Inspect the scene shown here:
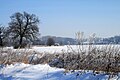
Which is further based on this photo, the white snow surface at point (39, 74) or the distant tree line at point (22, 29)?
the distant tree line at point (22, 29)

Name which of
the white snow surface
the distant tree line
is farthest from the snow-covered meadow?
the distant tree line

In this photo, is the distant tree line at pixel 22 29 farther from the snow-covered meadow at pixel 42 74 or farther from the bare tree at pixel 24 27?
the snow-covered meadow at pixel 42 74

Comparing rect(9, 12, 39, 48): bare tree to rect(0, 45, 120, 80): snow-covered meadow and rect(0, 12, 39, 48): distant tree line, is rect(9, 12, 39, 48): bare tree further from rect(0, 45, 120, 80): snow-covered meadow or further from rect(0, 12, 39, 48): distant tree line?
rect(0, 45, 120, 80): snow-covered meadow

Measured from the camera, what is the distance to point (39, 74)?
6.11m

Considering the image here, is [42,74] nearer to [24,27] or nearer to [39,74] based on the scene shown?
[39,74]

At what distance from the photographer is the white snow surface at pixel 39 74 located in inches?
223

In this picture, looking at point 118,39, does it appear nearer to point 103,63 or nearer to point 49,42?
point 103,63

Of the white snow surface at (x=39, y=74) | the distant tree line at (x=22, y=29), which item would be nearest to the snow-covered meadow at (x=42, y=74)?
the white snow surface at (x=39, y=74)

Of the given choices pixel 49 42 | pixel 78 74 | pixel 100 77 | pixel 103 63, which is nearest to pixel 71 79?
pixel 78 74

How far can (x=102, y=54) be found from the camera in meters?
7.28

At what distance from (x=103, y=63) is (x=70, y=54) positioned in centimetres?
287

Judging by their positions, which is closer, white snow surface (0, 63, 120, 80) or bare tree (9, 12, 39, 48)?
white snow surface (0, 63, 120, 80)

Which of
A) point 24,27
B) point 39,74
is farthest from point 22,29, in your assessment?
point 39,74

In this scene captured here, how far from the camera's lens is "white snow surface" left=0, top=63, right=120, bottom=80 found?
5.66 metres
